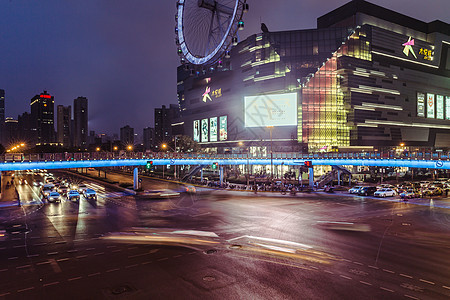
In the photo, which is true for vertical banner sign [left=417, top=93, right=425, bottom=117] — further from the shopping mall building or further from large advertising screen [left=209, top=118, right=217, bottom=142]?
large advertising screen [left=209, top=118, right=217, bottom=142]

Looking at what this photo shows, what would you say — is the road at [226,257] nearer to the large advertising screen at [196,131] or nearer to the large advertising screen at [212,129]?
the large advertising screen at [212,129]

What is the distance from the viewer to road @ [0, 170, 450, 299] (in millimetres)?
13133

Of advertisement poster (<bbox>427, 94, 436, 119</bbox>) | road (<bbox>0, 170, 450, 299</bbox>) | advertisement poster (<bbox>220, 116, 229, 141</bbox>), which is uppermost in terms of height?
advertisement poster (<bbox>427, 94, 436, 119</bbox>)

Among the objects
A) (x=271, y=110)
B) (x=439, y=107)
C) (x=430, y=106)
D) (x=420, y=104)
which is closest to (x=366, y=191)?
(x=271, y=110)

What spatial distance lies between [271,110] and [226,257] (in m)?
94.0

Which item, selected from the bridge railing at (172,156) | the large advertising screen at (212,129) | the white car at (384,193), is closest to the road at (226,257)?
the white car at (384,193)

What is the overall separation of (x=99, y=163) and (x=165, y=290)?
42.8 m

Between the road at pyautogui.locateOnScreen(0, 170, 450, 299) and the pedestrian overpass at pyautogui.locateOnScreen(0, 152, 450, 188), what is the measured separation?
16554mm

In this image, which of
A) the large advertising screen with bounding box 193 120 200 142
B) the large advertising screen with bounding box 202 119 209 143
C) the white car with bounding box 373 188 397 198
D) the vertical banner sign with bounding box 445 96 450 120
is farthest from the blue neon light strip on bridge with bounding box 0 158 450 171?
the vertical banner sign with bounding box 445 96 450 120

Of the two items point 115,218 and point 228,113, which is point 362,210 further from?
point 228,113

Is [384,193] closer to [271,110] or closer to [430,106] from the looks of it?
[271,110]

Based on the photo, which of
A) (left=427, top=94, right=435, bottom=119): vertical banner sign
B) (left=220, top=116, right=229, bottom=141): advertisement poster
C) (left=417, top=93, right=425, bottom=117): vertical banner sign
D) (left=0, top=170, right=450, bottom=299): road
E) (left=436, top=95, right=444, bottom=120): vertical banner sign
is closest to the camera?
(left=0, top=170, right=450, bottom=299): road

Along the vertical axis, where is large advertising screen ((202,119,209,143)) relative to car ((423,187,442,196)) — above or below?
above

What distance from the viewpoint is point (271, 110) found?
107 metres
